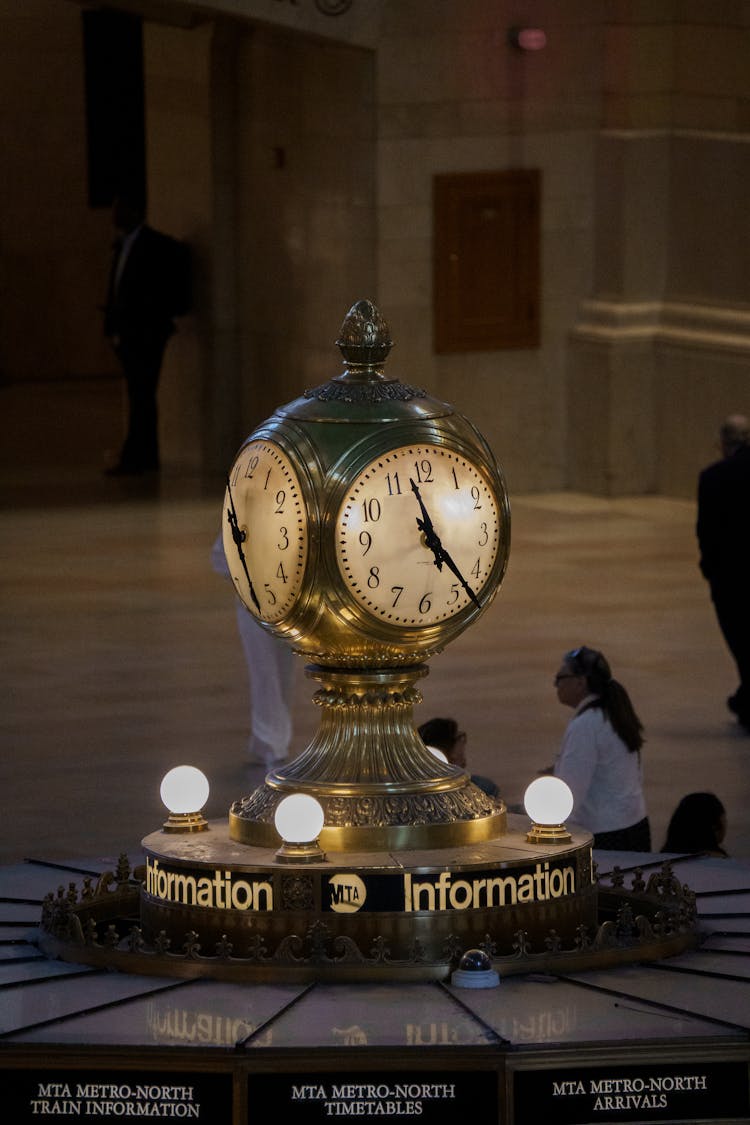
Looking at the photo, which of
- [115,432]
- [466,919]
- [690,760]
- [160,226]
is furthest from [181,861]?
[115,432]

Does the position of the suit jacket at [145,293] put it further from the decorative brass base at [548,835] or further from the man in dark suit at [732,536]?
the decorative brass base at [548,835]

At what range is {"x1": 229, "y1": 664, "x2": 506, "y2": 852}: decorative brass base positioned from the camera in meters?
4.68

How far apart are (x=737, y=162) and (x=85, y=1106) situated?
15.6 metres

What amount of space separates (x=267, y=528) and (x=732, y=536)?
780 cm

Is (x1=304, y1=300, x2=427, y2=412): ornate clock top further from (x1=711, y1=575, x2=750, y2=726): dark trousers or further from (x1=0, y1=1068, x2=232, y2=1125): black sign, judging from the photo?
(x1=711, y1=575, x2=750, y2=726): dark trousers

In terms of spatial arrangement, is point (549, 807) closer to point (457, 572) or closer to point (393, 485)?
point (457, 572)

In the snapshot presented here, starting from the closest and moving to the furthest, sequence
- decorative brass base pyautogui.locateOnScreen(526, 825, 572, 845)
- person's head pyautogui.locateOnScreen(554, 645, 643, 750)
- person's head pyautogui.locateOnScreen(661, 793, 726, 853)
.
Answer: decorative brass base pyautogui.locateOnScreen(526, 825, 572, 845) < person's head pyautogui.locateOnScreen(661, 793, 726, 853) < person's head pyautogui.locateOnScreen(554, 645, 643, 750)

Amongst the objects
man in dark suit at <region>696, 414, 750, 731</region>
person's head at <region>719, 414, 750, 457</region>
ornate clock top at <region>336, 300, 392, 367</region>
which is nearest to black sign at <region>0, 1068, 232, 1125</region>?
ornate clock top at <region>336, 300, 392, 367</region>

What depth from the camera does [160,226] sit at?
21.9m

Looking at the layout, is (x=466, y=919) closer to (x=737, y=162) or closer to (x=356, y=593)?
(x=356, y=593)

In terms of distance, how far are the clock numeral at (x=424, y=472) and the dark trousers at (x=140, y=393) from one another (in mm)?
16682

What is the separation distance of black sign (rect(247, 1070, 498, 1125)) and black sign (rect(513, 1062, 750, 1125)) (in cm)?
7

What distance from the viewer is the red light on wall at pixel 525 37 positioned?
19.0m

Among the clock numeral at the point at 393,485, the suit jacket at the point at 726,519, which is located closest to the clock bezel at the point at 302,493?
the clock numeral at the point at 393,485
